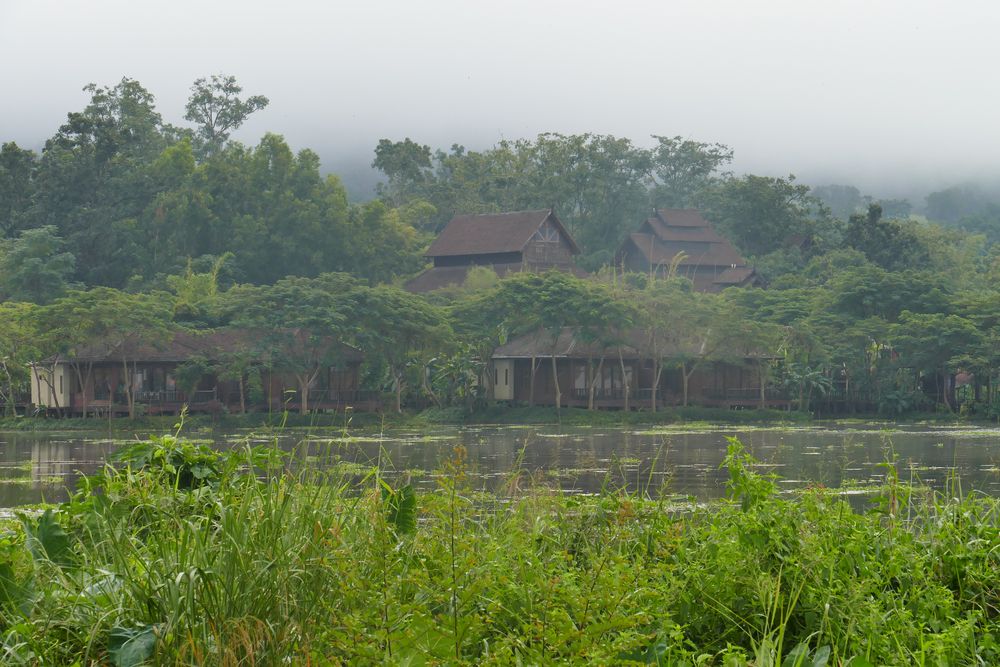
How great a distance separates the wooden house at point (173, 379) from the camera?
42.5 m

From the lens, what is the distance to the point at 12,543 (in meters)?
5.98

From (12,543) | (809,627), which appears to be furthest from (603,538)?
(12,543)

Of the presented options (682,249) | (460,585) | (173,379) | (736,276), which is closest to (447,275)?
(736,276)

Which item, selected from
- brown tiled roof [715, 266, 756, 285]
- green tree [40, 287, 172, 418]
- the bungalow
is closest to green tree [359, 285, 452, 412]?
the bungalow

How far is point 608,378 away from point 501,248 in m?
13.4

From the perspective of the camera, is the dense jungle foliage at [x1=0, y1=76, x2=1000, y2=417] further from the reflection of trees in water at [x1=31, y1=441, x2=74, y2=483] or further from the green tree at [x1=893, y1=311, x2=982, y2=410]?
the reflection of trees in water at [x1=31, y1=441, x2=74, y2=483]

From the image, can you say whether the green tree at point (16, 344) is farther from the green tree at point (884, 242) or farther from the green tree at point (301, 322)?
the green tree at point (884, 242)

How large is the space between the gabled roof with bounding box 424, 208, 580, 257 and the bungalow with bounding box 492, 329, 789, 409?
12230 millimetres

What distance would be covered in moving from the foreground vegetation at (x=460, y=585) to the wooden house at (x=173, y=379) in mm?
35964

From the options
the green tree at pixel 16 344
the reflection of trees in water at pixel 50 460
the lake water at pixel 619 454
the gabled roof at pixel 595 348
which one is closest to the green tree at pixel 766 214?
the gabled roof at pixel 595 348

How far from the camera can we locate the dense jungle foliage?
143ft

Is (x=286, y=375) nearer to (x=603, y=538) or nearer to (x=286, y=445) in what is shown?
(x=286, y=445)

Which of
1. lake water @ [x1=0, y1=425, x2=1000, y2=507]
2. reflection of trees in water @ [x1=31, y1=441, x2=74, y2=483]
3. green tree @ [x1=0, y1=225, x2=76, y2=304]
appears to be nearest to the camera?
lake water @ [x1=0, y1=425, x2=1000, y2=507]

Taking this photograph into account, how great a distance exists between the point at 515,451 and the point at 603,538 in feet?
73.6
